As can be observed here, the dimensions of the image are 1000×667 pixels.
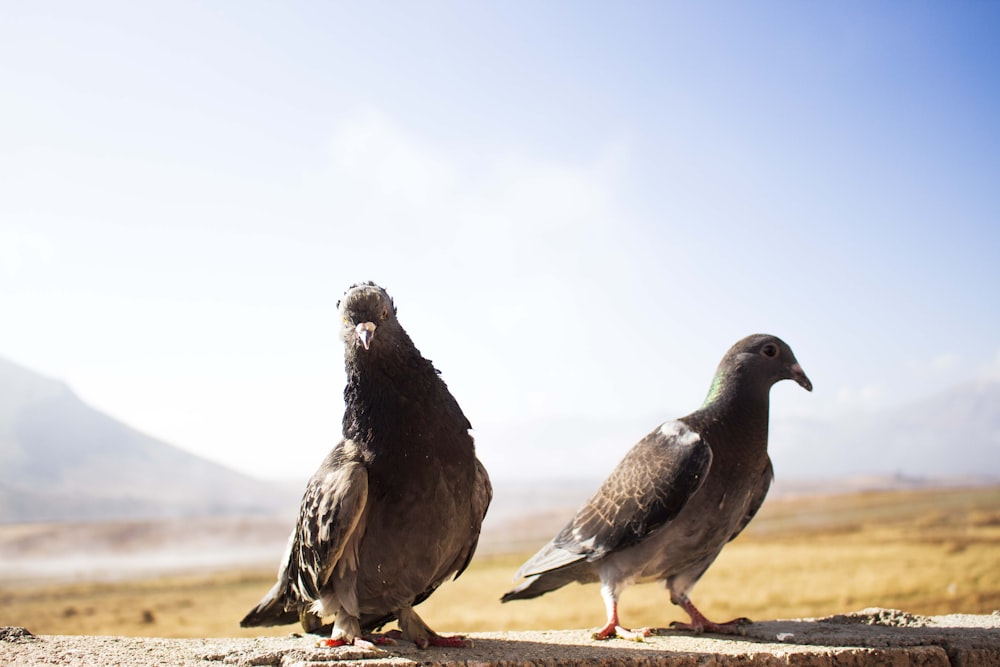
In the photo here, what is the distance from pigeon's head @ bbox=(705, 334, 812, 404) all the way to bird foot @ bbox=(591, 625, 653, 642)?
66.9 inches

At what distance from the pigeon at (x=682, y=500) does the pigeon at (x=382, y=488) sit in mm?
1208

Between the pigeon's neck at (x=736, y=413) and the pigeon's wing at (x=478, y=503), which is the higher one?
the pigeon's neck at (x=736, y=413)

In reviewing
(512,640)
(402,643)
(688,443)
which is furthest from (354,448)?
(688,443)

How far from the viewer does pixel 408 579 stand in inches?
182

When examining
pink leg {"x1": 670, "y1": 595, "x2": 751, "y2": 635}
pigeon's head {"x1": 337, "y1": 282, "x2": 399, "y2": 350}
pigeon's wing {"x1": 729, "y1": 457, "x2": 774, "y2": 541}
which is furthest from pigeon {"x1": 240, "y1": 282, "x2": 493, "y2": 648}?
pigeon's wing {"x1": 729, "y1": 457, "x2": 774, "y2": 541}

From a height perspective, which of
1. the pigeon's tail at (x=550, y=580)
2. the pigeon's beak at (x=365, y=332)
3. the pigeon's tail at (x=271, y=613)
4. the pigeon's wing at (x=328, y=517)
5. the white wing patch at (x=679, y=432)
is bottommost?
the pigeon's tail at (x=271, y=613)

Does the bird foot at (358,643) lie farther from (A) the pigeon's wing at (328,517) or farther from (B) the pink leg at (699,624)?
(B) the pink leg at (699,624)

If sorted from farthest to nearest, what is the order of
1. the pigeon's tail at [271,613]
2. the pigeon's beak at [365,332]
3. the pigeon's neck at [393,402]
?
the pigeon's tail at [271,613] → the pigeon's neck at [393,402] → the pigeon's beak at [365,332]

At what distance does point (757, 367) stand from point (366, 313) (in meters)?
2.93

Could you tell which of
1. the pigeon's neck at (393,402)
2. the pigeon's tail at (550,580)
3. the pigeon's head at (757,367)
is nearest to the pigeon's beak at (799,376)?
the pigeon's head at (757,367)

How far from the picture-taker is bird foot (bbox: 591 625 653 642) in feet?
17.9

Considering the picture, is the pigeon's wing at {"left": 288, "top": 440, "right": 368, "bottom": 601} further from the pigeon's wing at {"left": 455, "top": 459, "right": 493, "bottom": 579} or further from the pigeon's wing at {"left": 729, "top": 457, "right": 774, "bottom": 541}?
the pigeon's wing at {"left": 729, "top": 457, "right": 774, "bottom": 541}

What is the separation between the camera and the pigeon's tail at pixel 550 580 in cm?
588

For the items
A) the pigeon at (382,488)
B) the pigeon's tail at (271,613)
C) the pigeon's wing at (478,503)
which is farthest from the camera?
the pigeon's tail at (271,613)
